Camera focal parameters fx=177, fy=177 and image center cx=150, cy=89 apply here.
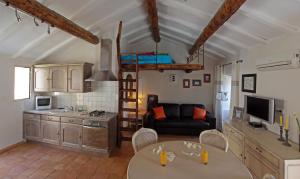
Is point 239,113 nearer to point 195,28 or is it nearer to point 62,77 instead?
→ point 195,28

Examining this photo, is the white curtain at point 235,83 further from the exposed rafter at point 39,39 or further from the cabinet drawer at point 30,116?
the cabinet drawer at point 30,116

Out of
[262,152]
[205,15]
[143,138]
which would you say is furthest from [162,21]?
[262,152]

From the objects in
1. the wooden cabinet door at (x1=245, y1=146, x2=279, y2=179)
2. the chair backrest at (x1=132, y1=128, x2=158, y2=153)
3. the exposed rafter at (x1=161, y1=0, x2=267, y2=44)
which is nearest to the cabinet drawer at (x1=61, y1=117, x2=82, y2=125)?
the chair backrest at (x1=132, y1=128, x2=158, y2=153)

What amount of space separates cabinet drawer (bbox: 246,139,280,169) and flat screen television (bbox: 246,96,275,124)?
489 mm

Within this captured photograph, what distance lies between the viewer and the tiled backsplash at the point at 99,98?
423 cm

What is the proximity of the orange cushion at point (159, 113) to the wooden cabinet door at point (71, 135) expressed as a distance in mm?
2336

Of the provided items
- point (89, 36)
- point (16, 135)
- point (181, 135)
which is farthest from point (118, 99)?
point (16, 135)

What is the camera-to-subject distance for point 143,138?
8.13ft

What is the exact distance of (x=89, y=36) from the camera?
3.71 m

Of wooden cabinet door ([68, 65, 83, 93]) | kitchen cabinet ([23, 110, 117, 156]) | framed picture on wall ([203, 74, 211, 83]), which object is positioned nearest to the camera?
kitchen cabinet ([23, 110, 117, 156])

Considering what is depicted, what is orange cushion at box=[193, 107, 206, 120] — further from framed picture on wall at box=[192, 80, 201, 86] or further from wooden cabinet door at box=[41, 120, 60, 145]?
wooden cabinet door at box=[41, 120, 60, 145]

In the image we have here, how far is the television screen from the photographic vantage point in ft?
9.32

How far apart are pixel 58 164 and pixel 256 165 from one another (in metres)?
3.31

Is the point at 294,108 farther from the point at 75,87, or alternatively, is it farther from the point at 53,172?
the point at 75,87
